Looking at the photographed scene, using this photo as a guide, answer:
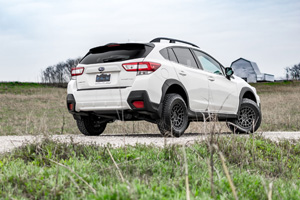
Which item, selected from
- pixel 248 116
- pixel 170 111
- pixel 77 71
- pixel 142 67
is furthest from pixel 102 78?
pixel 248 116

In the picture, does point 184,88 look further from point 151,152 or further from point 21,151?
point 21,151

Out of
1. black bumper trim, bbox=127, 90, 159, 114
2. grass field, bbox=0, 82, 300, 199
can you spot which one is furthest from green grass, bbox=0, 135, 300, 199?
black bumper trim, bbox=127, 90, 159, 114

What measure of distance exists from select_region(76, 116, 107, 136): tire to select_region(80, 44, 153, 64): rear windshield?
4.44 feet

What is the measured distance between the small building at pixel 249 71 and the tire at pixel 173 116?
7072 centimetres

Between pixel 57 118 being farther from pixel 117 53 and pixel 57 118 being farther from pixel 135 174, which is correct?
pixel 135 174

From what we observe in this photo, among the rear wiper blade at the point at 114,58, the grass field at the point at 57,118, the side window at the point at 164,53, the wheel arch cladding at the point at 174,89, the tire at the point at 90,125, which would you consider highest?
the side window at the point at 164,53

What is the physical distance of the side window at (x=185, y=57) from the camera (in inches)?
329

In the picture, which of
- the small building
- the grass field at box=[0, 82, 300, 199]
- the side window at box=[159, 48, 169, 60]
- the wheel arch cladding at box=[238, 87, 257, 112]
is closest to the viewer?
the grass field at box=[0, 82, 300, 199]

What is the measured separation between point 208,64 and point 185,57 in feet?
3.05

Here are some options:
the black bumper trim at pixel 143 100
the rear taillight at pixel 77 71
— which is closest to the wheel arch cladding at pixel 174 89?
the black bumper trim at pixel 143 100

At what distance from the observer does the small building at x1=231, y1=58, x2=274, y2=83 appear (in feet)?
254

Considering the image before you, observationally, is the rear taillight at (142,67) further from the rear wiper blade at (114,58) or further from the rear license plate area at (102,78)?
the rear license plate area at (102,78)

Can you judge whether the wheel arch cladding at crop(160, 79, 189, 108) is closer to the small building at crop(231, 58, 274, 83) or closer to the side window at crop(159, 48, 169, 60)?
the side window at crop(159, 48, 169, 60)

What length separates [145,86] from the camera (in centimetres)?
724
